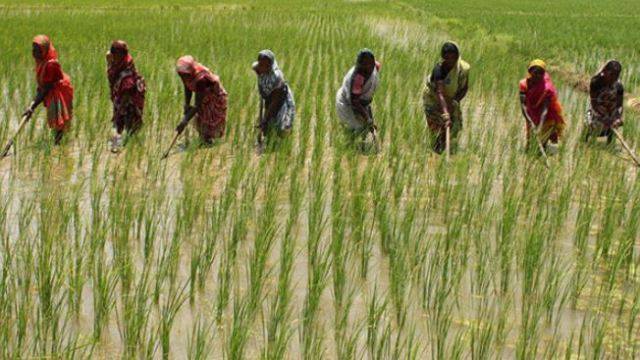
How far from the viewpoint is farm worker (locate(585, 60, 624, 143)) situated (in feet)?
19.1

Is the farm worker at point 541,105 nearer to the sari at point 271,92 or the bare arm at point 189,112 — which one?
the sari at point 271,92

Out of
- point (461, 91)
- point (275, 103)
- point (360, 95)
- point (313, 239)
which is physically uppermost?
point (461, 91)

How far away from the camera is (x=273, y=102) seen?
5641 millimetres

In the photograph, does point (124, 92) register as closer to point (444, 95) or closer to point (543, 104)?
point (444, 95)

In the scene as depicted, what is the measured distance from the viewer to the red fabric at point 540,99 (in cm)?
566

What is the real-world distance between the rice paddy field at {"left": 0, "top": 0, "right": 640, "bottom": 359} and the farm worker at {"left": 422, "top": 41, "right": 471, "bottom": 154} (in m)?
0.21

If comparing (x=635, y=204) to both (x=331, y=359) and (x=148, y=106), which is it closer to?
(x=331, y=359)

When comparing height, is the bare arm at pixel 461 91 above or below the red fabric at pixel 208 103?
above

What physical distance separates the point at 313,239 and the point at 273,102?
2.42 metres

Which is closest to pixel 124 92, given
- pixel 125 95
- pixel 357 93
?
pixel 125 95

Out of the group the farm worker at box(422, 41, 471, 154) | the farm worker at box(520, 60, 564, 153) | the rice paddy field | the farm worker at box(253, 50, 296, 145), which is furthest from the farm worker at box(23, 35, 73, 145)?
the farm worker at box(520, 60, 564, 153)

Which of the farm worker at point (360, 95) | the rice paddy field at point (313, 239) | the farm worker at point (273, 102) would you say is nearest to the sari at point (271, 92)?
the farm worker at point (273, 102)

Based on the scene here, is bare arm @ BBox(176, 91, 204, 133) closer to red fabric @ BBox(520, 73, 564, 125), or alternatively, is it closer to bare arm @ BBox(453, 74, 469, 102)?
bare arm @ BBox(453, 74, 469, 102)

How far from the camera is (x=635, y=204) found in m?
3.79
